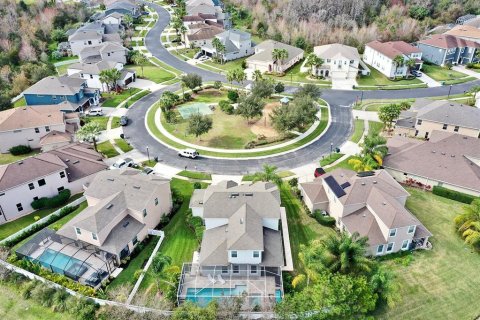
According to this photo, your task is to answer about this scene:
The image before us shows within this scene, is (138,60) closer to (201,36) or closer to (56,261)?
(201,36)

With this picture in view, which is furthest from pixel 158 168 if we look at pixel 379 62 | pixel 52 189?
pixel 379 62

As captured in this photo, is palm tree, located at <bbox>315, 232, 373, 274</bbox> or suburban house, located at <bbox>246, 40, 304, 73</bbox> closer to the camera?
palm tree, located at <bbox>315, 232, 373, 274</bbox>

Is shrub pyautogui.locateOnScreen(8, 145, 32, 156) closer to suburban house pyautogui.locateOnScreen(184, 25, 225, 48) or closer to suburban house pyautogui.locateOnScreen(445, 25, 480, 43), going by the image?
suburban house pyautogui.locateOnScreen(184, 25, 225, 48)

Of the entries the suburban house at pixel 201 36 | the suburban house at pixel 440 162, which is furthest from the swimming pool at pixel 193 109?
the suburban house at pixel 201 36

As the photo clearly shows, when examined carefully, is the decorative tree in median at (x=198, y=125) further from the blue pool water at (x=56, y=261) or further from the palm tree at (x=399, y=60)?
the palm tree at (x=399, y=60)

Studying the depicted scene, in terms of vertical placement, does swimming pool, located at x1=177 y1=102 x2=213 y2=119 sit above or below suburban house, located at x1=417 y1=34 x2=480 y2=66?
below

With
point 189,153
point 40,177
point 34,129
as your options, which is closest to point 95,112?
point 34,129

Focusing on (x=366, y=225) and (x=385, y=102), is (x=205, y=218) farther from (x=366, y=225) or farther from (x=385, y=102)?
(x=385, y=102)

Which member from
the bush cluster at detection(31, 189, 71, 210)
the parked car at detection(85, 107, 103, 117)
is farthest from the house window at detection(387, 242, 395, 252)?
the parked car at detection(85, 107, 103, 117)
